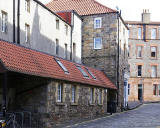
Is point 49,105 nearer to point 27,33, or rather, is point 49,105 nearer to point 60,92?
point 60,92

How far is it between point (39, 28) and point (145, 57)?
32.6 m

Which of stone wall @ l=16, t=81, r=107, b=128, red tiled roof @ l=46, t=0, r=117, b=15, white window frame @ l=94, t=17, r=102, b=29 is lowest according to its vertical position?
stone wall @ l=16, t=81, r=107, b=128

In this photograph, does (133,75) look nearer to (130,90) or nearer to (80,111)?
(130,90)

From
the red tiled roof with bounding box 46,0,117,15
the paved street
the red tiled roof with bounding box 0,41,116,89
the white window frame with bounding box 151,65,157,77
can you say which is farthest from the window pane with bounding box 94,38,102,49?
the white window frame with bounding box 151,65,157,77

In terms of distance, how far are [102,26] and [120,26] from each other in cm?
215

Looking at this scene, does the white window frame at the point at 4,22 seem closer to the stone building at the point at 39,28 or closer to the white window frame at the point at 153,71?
the stone building at the point at 39,28

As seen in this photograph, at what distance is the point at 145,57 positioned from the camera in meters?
55.0

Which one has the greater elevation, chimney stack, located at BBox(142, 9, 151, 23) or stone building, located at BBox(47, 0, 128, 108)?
chimney stack, located at BBox(142, 9, 151, 23)

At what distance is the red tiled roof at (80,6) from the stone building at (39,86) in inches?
556

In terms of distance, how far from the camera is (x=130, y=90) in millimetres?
53781

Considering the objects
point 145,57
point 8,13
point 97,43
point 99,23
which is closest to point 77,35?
point 97,43

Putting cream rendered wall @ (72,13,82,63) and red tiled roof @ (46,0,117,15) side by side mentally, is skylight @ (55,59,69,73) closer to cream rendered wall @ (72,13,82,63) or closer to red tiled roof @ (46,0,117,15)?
cream rendered wall @ (72,13,82,63)

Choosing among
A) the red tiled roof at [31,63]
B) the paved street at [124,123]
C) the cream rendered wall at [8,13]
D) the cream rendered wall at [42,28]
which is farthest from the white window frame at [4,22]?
the paved street at [124,123]

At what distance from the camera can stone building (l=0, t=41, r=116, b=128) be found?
50.3 ft
